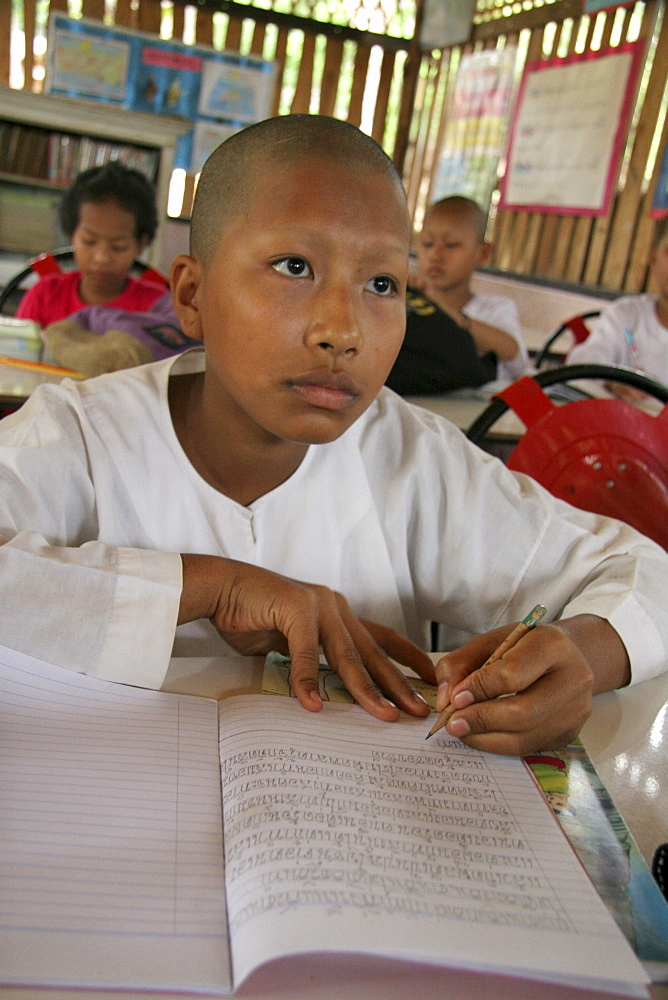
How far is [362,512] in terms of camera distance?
Result: 3.34 feet

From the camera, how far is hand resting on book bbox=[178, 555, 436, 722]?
0.73 metres

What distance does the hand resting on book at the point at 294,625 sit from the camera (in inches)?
28.7

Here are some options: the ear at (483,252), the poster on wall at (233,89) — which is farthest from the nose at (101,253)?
the poster on wall at (233,89)

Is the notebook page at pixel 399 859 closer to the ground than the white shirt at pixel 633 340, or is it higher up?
closer to the ground

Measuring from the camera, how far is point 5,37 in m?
5.73

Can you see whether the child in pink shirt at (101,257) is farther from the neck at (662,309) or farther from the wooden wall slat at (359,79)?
the wooden wall slat at (359,79)

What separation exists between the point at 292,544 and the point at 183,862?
20.9 inches

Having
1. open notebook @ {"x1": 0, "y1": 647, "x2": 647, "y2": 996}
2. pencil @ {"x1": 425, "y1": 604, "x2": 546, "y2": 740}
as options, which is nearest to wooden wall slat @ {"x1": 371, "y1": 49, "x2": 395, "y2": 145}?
pencil @ {"x1": 425, "y1": 604, "x2": 546, "y2": 740}

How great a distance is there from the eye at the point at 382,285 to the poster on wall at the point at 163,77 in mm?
5789

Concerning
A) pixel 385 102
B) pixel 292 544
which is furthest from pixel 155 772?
pixel 385 102

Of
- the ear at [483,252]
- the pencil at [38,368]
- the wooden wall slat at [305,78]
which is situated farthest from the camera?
the wooden wall slat at [305,78]

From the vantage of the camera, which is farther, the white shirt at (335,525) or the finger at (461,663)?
the white shirt at (335,525)

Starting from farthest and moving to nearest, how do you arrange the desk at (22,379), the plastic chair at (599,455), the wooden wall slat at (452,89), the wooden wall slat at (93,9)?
the wooden wall slat at (93,9) < the wooden wall slat at (452,89) < the desk at (22,379) < the plastic chair at (599,455)

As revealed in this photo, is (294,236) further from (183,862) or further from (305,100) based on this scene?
(305,100)
